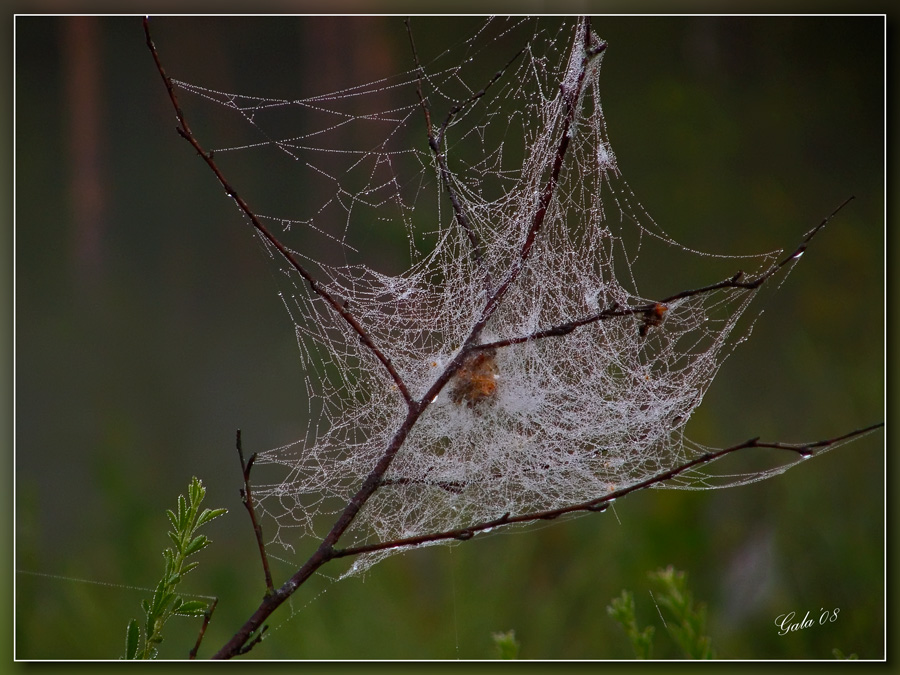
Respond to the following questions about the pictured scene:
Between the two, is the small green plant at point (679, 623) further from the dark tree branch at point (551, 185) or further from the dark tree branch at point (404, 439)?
the dark tree branch at point (551, 185)

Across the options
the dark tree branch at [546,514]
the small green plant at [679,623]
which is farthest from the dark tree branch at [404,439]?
the small green plant at [679,623]

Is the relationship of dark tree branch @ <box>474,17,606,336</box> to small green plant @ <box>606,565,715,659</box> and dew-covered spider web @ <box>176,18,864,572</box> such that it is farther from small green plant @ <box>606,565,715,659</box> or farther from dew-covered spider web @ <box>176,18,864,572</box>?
small green plant @ <box>606,565,715,659</box>

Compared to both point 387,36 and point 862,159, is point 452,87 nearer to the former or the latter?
point 387,36

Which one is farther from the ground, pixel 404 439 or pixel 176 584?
pixel 404 439
